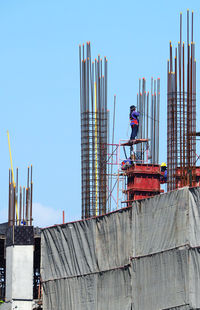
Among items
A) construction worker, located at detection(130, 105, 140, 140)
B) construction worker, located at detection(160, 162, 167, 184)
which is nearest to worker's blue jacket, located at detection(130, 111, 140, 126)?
construction worker, located at detection(130, 105, 140, 140)

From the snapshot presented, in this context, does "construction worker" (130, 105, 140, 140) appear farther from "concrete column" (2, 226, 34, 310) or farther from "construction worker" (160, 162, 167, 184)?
"concrete column" (2, 226, 34, 310)

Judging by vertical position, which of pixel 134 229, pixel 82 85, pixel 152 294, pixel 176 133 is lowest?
pixel 152 294

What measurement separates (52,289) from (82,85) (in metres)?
10.5

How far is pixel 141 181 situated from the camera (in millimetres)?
45594

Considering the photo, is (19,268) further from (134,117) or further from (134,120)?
(134,117)

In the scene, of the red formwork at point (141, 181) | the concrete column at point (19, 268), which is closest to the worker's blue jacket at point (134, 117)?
the red formwork at point (141, 181)

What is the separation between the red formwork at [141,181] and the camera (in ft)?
149

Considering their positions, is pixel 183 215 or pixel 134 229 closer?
pixel 183 215

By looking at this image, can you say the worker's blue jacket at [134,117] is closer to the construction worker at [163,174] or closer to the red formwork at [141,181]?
the red formwork at [141,181]

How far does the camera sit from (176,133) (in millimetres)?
39031

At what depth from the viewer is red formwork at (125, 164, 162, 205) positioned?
1786 inches

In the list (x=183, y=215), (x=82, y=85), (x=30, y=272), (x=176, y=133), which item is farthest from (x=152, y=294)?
(x=82, y=85)

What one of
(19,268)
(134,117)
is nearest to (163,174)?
(134,117)

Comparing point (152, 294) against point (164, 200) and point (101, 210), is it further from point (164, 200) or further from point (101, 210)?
point (101, 210)
